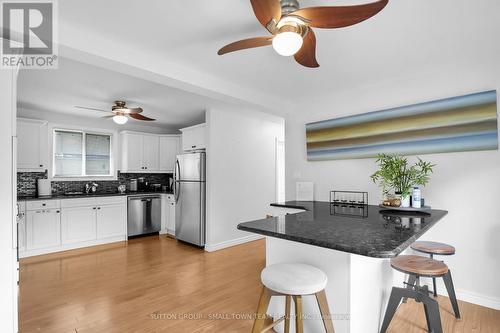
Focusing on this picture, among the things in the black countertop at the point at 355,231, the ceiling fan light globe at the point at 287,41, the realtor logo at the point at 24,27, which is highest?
the realtor logo at the point at 24,27

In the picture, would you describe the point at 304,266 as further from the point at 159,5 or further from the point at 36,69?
the point at 36,69

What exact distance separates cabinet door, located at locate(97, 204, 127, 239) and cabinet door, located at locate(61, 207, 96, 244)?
9 centimetres

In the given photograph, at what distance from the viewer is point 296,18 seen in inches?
60.1

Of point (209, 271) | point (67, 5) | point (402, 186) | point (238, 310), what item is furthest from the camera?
point (209, 271)

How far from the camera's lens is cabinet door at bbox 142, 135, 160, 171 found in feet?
18.1

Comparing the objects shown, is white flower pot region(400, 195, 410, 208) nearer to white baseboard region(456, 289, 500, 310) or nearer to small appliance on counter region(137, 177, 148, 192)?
white baseboard region(456, 289, 500, 310)

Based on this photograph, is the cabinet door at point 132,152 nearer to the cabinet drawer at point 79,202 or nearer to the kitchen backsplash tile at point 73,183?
the kitchen backsplash tile at point 73,183

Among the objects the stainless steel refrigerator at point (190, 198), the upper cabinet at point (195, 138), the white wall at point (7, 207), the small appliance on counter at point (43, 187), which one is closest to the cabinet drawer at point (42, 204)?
the small appliance on counter at point (43, 187)

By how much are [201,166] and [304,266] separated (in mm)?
3036

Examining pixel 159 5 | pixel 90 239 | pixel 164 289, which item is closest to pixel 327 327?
pixel 164 289

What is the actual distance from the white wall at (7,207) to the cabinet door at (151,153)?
3.77 m

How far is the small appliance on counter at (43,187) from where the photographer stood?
4.36 m

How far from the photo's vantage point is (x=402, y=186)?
→ 254 cm

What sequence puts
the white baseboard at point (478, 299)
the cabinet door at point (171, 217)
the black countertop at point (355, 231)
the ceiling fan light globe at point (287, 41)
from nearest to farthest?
1. the black countertop at point (355, 231)
2. the ceiling fan light globe at point (287, 41)
3. the white baseboard at point (478, 299)
4. the cabinet door at point (171, 217)
